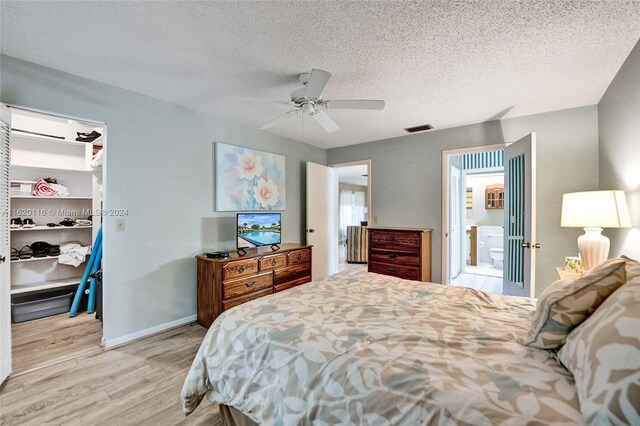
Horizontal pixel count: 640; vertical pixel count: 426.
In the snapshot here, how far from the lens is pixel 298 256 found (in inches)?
155

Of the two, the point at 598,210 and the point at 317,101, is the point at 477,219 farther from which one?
the point at 317,101

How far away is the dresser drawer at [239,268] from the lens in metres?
3.00

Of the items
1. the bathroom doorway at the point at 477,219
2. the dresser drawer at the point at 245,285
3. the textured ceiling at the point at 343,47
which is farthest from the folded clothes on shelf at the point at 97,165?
the bathroom doorway at the point at 477,219

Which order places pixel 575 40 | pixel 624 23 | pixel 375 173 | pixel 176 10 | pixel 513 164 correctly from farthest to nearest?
1. pixel 375 173
2. pixel 513 164
3. pixel 575 40
4. pixel 624 23
5. pixel 176 10

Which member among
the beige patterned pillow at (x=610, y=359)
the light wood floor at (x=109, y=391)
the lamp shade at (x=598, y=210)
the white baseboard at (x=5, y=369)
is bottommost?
the light wood floor at (x=109, y=391)

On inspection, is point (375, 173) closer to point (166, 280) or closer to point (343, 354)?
point (166, 280)

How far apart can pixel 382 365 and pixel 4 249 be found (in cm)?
283

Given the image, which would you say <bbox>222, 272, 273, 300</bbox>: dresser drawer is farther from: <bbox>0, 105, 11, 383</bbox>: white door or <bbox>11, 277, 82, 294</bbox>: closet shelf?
<bbox>11, 277, 82, 294</bbox>: closet shelf

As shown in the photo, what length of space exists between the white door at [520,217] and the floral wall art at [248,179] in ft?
9.90

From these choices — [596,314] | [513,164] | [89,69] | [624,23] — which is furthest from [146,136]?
[513,164]

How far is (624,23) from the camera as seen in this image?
1.73m

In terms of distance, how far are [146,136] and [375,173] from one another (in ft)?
10.6

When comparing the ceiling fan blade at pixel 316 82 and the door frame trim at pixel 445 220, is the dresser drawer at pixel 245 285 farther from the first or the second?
the door frame trim at pixel 445 220

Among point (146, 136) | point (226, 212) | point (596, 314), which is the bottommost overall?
point (596, 314)
